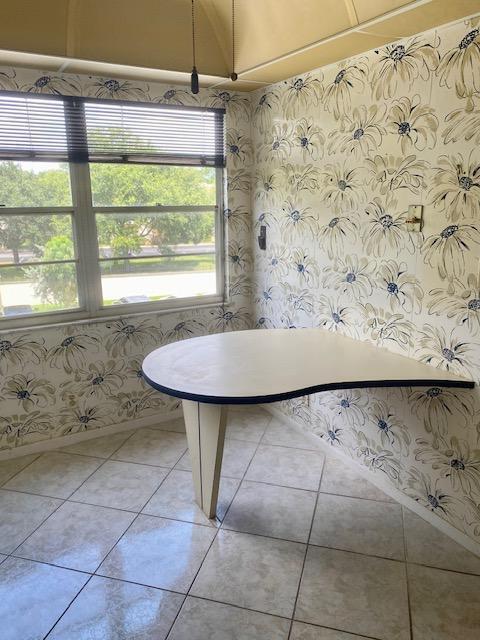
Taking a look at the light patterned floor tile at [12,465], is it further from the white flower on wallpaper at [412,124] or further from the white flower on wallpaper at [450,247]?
the white flower on wallpaper at [412,124]

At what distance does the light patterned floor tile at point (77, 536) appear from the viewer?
6.57ft

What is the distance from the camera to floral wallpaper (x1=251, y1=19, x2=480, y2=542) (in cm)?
191

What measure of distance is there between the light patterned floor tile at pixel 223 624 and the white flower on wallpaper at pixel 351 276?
153 cm

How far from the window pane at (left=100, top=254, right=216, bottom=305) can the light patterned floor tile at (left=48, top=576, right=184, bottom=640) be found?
66.0 inches

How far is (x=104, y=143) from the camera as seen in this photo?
9.00 ft

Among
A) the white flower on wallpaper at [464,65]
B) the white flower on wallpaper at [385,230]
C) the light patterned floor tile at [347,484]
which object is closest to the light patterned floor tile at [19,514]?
the light patterned floor tile at [347,484]

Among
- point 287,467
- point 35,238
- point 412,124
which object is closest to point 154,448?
point 287,467

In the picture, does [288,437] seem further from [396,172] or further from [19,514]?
[396,172]

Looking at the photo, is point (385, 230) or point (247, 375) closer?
point (247, 375)

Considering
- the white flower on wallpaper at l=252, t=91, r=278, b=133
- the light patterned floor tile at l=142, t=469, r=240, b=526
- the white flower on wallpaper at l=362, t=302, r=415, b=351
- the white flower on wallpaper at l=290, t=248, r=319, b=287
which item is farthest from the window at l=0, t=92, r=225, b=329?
the white flower on wallpaper at l=362, t=302, r=415, b=351

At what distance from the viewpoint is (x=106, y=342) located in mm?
2949

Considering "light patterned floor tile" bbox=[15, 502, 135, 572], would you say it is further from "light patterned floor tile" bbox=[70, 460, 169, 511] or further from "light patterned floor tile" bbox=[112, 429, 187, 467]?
"light patterned floor tile" bbox=[112, 429, 187, 467]

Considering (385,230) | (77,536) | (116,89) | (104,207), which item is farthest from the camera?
(104,207)

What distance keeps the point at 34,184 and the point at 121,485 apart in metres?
1.73
